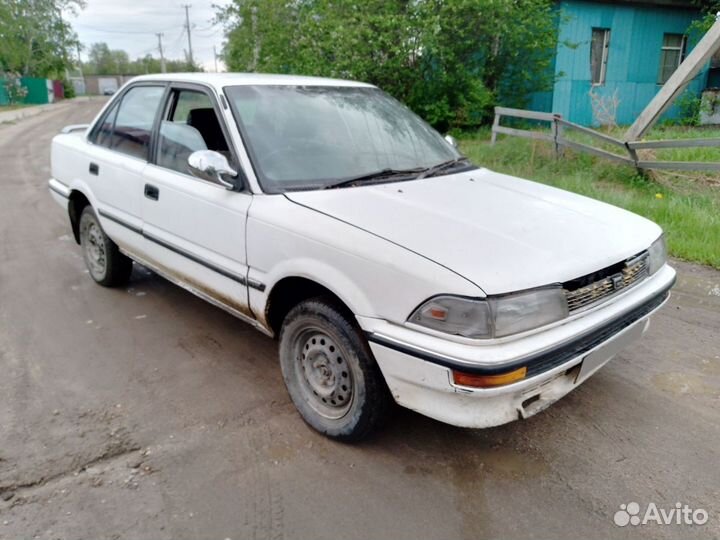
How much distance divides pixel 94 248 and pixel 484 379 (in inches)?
156

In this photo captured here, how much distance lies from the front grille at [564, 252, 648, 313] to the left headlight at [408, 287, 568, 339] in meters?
0.17

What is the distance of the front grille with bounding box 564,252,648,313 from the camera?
2508 millimetres

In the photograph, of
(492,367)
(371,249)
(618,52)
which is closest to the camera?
(492,367)

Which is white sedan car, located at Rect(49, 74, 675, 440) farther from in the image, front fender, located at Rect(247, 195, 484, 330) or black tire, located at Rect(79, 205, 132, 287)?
black tire, located at Rect(79, 205, 132, 287)

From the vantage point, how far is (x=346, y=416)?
9.21 feet

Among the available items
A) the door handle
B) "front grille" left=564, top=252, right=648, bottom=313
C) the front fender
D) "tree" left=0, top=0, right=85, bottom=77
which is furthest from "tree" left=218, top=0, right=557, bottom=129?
"tree" left=0, top=0, right=85, bottom=77

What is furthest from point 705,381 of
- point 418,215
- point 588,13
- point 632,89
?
point 632,89

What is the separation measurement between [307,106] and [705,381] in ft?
9.59

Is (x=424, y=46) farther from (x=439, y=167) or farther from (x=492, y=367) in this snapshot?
(x=492, y=367)

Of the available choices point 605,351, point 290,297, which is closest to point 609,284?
point 605,351

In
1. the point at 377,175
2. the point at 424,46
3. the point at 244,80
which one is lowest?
the point at 377,175

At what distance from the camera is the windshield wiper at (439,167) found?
350cm

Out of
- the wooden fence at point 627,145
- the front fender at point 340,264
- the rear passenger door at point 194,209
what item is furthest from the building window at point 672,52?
the front fender at point 340,264

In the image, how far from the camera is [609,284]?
2686mm
